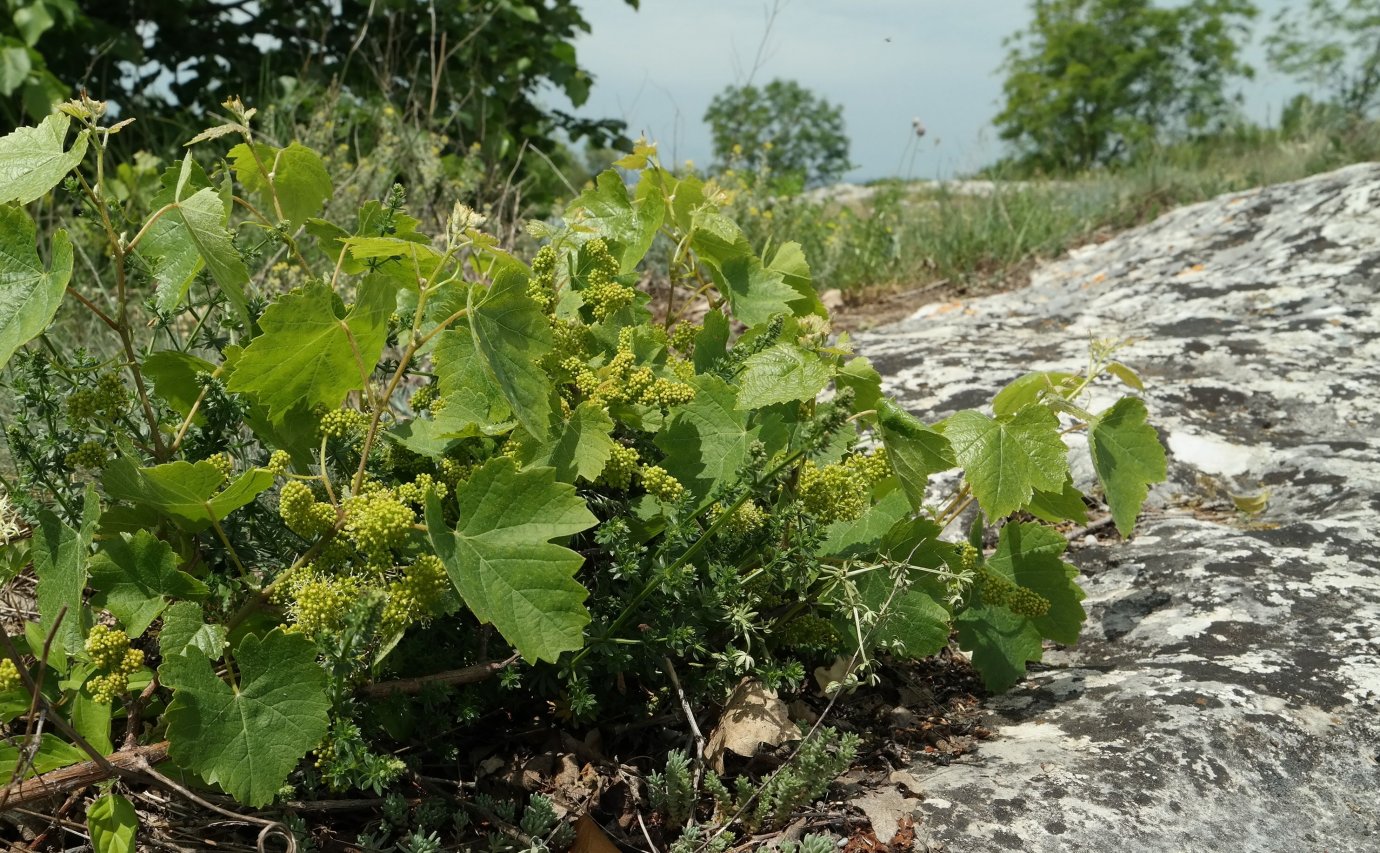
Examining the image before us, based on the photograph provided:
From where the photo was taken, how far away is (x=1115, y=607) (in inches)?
85.0

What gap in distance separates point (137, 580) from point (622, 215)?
107 centimetres

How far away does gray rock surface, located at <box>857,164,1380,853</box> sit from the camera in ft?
4.72

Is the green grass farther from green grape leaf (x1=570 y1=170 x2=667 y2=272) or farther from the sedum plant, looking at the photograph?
the sedum plant

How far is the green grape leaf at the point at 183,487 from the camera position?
50.6 inches

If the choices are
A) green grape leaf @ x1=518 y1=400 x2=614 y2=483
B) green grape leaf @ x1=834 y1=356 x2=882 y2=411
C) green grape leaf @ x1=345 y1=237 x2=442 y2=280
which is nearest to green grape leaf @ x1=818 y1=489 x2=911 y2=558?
green grape leaf @ x1=834 y1=356 x2=882 y2=411

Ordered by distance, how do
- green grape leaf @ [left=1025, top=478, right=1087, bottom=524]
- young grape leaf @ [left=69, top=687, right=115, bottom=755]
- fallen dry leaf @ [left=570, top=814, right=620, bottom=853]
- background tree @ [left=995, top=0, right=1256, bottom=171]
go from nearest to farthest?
young grape leaf @ [left=69, top=687, right=115, bottom=755] → fallen dry leaf @ [left=570, top=814, right=620, bottom=853] → green grape leaf @ [left=1025, top=478, right=1087, bottom=524] → background tree @ [left=995, top=0, right=1256, bottom=171]

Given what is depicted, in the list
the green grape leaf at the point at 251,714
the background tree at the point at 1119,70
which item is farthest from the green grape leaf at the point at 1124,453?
the background tree at the point at 1119,70

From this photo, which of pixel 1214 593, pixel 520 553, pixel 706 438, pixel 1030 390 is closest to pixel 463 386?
pixel 520 553

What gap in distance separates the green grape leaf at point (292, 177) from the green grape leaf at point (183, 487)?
570 millimetres

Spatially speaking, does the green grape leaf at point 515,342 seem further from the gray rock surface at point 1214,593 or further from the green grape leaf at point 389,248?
the gray rock surface at point 1214,593

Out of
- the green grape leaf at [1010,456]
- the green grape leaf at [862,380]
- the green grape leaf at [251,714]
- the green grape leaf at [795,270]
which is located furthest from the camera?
the green grape leaf at [795,270]

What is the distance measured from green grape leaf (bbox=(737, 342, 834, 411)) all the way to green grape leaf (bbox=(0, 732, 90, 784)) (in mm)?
1028

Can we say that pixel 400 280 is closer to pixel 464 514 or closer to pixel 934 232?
pixel 464 514

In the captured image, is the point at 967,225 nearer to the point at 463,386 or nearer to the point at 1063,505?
the point at 1063,505
